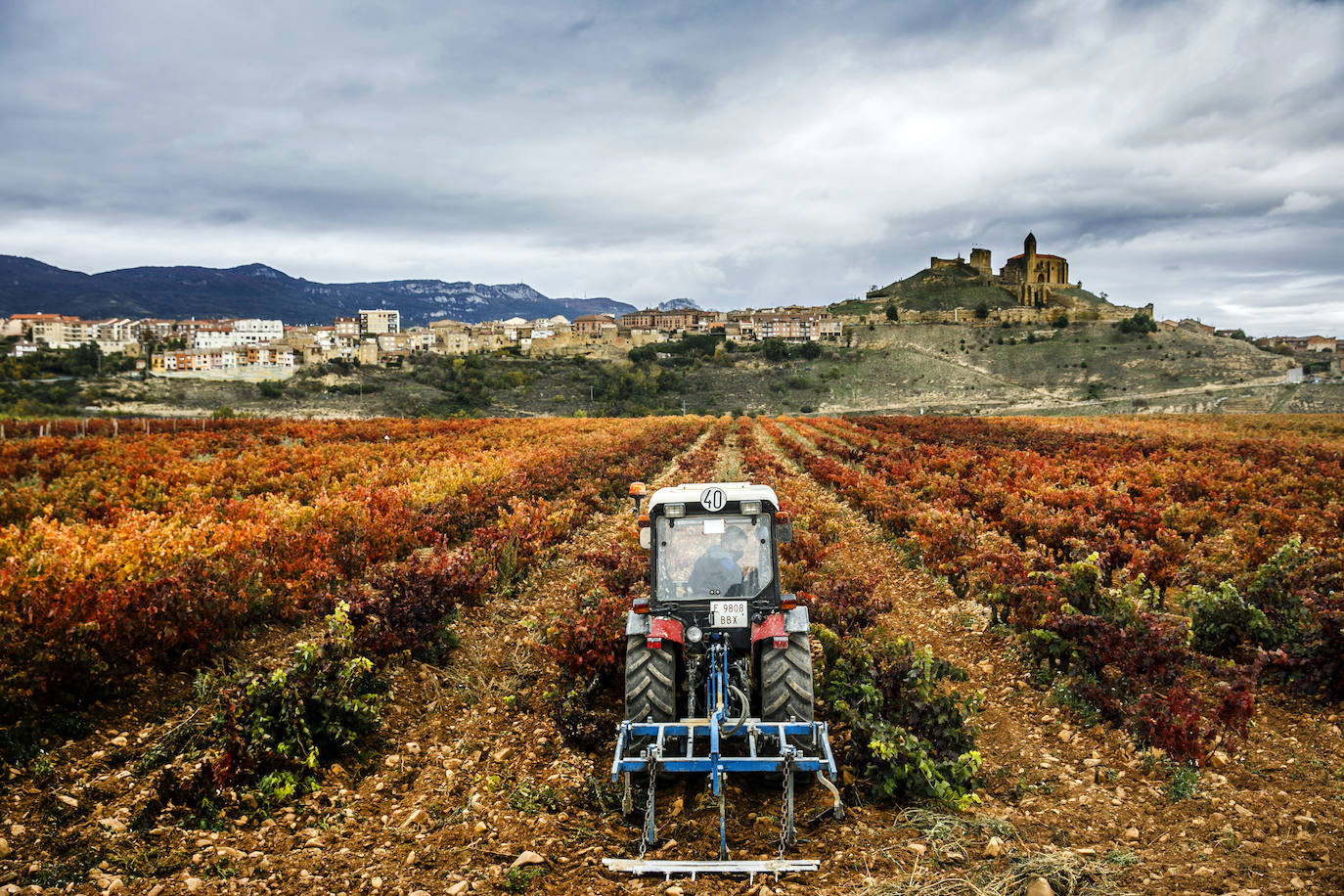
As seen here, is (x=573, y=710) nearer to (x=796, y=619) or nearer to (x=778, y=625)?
(x=778, y=625)

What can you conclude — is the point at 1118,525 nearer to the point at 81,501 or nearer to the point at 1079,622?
the point at 1079,622

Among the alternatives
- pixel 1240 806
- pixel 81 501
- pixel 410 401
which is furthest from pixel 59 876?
pixel 410 401

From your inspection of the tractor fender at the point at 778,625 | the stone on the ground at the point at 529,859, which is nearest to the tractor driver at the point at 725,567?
the tractor fender at the point at 778,625

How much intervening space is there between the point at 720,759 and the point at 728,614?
3.67 feet

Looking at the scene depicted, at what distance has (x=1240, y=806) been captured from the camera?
4.35 m

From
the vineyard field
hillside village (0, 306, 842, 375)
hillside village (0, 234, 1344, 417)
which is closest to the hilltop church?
hillside village (0, 234, 1344, 417)

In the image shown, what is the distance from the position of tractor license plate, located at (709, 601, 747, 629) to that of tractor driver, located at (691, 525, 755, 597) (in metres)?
0.15

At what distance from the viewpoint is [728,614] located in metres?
4.96

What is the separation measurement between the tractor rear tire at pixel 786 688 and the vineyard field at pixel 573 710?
0.39 meters

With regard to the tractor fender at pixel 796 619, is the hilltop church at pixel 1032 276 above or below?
above

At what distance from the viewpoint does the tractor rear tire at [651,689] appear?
4.68m

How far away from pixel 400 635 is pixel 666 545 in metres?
3.09

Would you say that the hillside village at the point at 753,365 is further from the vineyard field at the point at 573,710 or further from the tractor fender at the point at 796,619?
the tractor fender at the point at 796,619

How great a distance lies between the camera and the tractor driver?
5168mm
